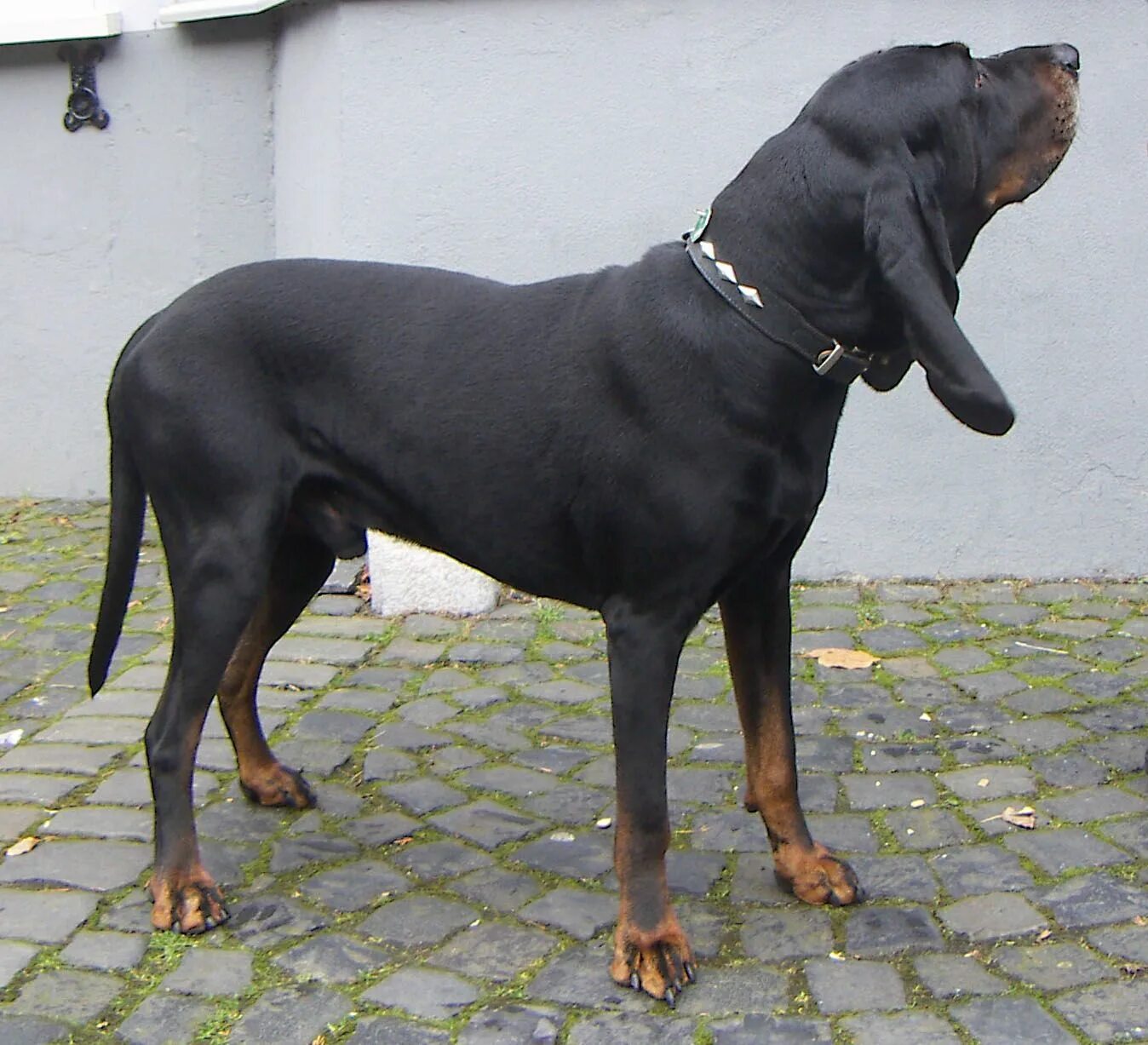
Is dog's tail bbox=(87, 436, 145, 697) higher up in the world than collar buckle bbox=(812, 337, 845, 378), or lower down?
lower down

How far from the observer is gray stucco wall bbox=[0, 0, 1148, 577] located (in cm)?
553

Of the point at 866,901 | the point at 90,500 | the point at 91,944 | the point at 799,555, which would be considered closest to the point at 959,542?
the point at 799,555

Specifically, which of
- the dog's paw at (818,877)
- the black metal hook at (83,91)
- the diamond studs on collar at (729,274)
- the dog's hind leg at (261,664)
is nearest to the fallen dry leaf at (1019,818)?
the dog's paw at (818,877)

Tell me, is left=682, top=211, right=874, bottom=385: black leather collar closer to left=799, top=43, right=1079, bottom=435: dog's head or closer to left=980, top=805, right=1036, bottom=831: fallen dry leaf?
left=799, top=43, right=1079, bottom=435: dog's head

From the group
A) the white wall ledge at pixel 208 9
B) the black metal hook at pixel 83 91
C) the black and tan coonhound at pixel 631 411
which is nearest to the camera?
the black and tan coonhound at pixel 631 411

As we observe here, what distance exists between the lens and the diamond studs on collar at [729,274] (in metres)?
2.89

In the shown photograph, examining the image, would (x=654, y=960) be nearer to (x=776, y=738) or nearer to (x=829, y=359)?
(x=776, y=738)

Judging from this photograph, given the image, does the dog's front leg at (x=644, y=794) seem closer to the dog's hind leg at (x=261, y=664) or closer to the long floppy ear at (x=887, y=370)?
the long floppy ear at (x=887, y=370)

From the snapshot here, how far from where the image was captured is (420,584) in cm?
558

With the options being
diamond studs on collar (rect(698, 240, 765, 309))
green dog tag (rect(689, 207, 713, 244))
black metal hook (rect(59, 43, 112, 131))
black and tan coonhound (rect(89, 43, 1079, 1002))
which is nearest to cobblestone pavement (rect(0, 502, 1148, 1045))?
black and tan coonhound (rect(89, 43, 1079, 1002))

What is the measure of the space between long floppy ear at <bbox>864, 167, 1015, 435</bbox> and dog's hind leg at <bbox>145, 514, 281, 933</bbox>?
153cm

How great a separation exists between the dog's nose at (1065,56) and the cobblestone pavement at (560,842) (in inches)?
73.6

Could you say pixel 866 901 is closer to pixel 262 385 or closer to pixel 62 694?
pixel 262 385

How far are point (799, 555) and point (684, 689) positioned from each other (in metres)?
1.30
